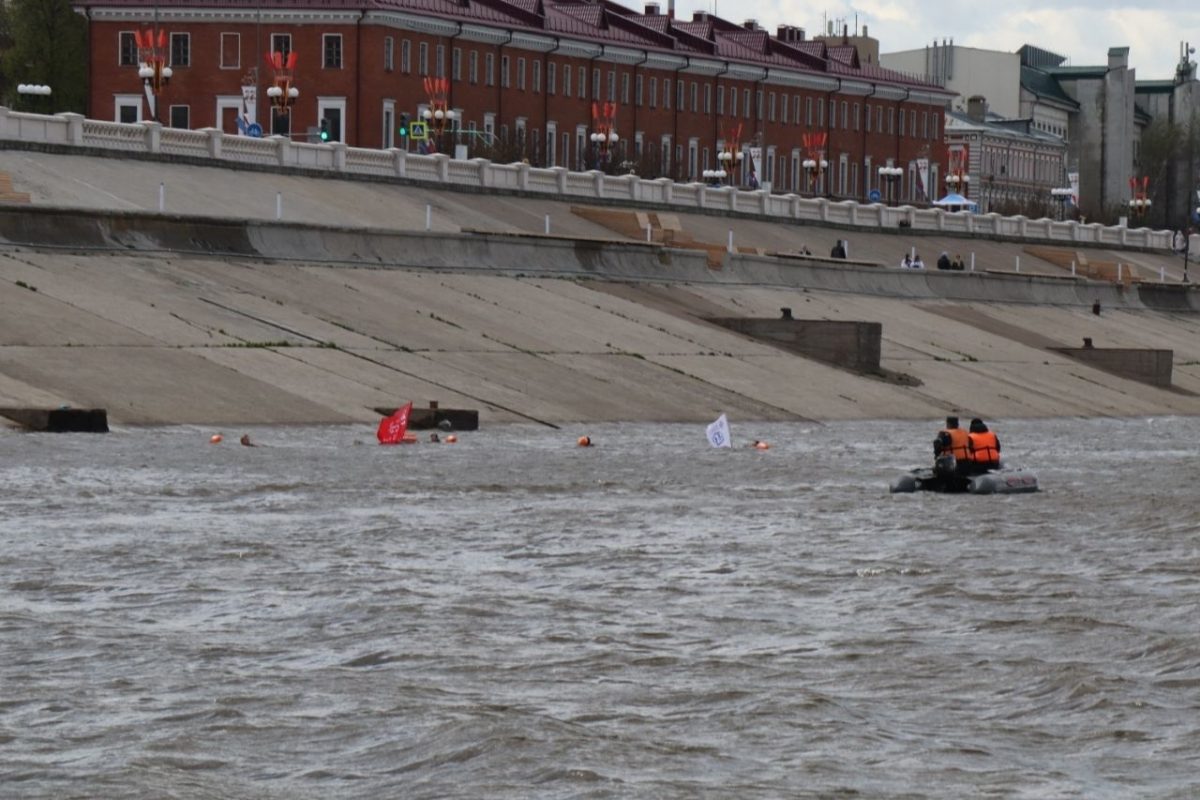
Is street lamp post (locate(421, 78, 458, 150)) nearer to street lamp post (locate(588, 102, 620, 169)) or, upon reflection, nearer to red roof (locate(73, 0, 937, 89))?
red roof (locate(73, 0, 937, 89))

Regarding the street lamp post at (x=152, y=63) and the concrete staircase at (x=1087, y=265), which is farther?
the concrete staircase at (x=1087, y=265)

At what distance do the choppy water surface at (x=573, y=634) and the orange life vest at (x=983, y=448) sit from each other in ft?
2.74

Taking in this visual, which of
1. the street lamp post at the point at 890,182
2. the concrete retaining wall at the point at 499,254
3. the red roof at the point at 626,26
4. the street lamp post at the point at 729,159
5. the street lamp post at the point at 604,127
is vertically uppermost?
the red roof at the point at 626,26

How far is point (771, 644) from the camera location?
2430 cm

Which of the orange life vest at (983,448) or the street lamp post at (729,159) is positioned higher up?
the street lamp post at (729,159)

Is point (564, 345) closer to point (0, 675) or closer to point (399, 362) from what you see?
point (399, 362)

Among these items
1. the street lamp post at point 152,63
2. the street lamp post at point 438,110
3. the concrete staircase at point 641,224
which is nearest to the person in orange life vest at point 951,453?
the concrete staircase at point 641,224

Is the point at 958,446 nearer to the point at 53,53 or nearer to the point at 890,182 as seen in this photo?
the point at 53,53

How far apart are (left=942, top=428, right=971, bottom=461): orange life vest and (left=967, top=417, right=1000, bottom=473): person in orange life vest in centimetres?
7

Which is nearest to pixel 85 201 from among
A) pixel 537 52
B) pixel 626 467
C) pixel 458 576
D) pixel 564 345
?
pixel 564 345

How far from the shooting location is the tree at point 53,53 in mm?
137375

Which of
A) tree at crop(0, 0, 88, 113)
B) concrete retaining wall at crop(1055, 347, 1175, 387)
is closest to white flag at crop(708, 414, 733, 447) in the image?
concrete retaining wall at crop(1055, 347, 1175, 387)

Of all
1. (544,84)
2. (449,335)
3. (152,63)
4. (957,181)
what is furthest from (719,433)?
(957,181)

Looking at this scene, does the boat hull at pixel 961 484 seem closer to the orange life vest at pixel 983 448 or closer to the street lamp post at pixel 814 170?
the orange life vest at pixel 983 448
